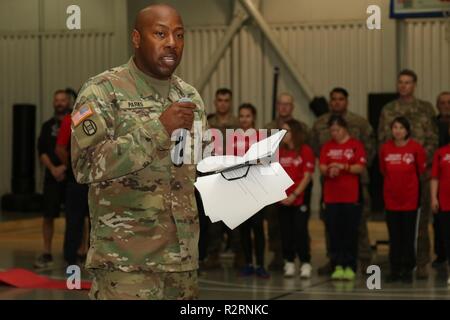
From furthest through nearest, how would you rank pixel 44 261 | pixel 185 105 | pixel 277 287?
pixel 44 261 < pixel 277 287 < pixel 185 105

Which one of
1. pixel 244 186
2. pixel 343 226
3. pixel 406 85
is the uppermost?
pixel 406 85

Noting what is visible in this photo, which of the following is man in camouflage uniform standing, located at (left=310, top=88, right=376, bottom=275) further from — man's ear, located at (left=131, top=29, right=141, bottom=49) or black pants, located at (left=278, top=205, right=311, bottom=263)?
man's ear, located at (left=131, top=29, right=141, bottom=49)

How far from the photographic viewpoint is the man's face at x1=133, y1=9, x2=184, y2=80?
3.01 m

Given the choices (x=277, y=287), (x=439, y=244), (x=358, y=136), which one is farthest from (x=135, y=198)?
(x=439, y=244)

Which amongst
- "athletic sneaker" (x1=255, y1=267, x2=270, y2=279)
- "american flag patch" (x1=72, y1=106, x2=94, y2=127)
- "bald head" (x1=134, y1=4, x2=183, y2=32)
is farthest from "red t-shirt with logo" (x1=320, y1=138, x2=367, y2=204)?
"american flag patch" (x1=72, y1=106, x2=94, y2=127)

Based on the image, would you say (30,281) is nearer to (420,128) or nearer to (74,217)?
(74,217)

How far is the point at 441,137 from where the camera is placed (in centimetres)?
902

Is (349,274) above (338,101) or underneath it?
underneath

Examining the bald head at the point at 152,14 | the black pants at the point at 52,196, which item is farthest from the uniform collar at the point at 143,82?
the black pants at the point at 52,196

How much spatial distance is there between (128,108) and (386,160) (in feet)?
17.8

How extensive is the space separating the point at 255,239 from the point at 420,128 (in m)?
1.86

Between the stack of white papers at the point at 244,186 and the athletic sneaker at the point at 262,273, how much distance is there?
220 inches

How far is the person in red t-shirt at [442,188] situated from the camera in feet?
26.2
